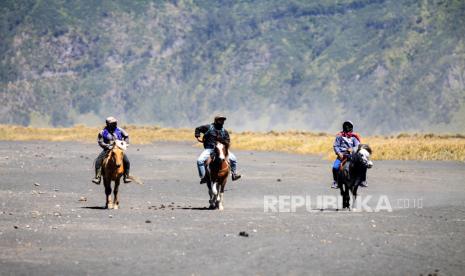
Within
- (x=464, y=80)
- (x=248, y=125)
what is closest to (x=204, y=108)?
(x=248, y=125)

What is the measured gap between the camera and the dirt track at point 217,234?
12.9 metres

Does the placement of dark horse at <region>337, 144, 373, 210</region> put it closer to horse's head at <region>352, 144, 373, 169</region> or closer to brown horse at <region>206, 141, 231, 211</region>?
horse's head at <region>352, 144, 373, 169</region>

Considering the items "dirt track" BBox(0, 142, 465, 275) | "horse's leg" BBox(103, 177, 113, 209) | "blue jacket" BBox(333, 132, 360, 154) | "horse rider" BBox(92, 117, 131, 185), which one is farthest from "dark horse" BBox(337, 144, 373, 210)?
"horse's leg" BBox(103, 177, 113, 209)

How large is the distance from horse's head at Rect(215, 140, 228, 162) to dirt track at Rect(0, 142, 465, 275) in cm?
123

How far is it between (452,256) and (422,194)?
1551cm

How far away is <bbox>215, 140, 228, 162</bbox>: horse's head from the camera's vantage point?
69.5 ft

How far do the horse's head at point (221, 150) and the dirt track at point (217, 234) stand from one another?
4.04 ft

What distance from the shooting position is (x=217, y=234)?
16.3 metres

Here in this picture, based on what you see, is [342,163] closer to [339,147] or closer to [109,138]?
[339,147]

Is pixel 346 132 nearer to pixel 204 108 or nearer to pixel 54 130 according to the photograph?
pixel 54 130

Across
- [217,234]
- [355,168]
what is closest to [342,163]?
[355,168]

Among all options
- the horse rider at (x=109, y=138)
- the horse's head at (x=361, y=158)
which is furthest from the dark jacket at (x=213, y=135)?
the horse's head at (x=361, y=158)

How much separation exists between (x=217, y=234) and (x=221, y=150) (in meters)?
5.08

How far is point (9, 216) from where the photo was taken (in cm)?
1944
